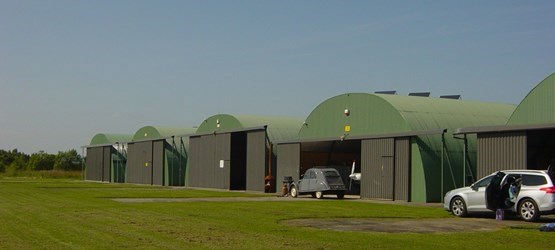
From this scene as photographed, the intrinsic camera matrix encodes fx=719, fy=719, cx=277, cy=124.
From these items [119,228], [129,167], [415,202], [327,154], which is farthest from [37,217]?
[129,167]

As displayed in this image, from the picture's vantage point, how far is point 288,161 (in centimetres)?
4297

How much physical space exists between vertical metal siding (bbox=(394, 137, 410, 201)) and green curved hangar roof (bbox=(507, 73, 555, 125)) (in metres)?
5.22

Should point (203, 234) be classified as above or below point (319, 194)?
above

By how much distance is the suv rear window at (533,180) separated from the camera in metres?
21.6

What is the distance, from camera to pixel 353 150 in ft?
149

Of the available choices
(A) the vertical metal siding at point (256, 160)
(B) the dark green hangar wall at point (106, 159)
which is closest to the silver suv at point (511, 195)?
(A) the vertical metal siding at point (256, 160)

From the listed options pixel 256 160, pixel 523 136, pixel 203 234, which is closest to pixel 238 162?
pixel 256 160

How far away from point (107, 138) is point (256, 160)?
37976mm

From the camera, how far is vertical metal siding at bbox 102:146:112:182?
7462 centimetres

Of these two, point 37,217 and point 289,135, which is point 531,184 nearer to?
point 37,217

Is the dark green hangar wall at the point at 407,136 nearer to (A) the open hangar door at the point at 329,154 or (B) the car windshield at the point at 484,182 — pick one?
(A) the open hangar door at the point at 329,154

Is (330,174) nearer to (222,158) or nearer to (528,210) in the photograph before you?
→ (528,210)

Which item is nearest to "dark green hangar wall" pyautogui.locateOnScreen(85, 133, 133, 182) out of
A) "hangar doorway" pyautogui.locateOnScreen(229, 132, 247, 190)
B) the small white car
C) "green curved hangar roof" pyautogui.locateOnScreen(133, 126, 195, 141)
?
"green curved hangar roof" pyautogui.locateOnScreen(133, 126, 195, 141)

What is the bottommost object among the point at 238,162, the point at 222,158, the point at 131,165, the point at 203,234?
the point at 203,234
